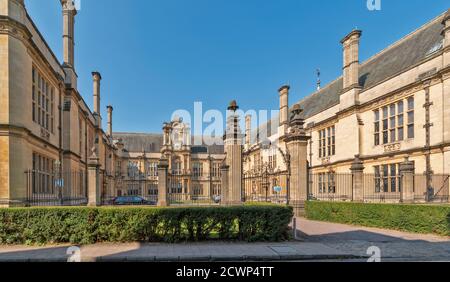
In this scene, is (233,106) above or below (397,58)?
below

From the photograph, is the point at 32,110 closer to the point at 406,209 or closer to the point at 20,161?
the point at 20,161

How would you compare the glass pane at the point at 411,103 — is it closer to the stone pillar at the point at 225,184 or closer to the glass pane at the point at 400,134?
the glass pane at the point at 400,134

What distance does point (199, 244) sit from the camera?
977 cm

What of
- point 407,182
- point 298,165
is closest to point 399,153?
point 407,182

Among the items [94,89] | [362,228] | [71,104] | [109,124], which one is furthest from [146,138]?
[362,228]

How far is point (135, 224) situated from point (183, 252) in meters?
2.27

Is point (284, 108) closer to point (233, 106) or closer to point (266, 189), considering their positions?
point (266, 189)

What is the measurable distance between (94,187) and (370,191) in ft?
67.3

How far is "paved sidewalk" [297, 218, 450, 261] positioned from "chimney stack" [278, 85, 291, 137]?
2596 centimetres

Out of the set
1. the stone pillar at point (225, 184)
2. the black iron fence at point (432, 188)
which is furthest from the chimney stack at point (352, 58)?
the stone pillar at point (225, 184)

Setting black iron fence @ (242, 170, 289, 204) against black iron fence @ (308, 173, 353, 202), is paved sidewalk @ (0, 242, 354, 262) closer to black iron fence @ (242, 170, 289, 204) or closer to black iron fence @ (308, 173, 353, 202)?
black iron fence @ (242, 170, 289, 204)

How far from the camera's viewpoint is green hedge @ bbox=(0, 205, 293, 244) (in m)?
9.87

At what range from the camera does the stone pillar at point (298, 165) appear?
17078 millimetres

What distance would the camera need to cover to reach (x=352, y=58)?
90.7ft
